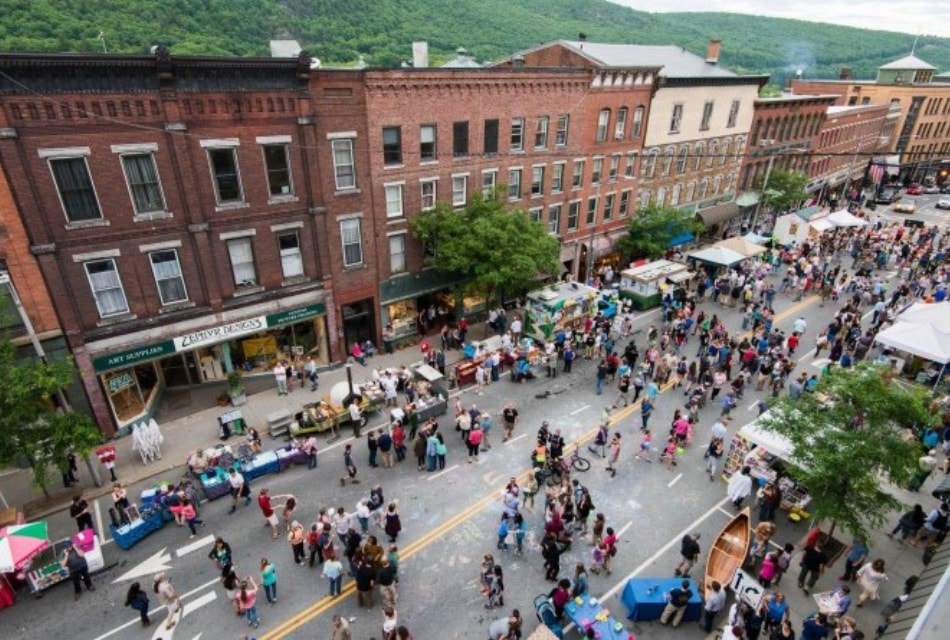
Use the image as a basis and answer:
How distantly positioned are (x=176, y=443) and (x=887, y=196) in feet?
264

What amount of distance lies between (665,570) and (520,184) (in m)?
21.6

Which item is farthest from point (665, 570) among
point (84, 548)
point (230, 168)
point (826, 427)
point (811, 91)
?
point (811, 91)

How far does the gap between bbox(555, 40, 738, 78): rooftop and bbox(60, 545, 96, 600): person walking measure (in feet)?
107

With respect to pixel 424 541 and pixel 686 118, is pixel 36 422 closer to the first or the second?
pixel 424 541

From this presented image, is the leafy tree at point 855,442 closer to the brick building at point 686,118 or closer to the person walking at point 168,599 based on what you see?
the person walking at point 168,599

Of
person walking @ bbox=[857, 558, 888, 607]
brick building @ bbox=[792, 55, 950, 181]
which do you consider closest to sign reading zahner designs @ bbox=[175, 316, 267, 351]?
person walking @ bbox=[857, 558, 888, 607]

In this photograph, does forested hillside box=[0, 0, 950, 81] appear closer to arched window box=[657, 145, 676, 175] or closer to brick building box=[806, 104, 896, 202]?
arched window box=[657, 145, 676, 175]

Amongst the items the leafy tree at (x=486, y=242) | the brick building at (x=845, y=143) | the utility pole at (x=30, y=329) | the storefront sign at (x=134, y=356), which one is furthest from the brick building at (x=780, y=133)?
the utility pole at (x=30, y=329)

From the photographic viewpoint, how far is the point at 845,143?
199ft

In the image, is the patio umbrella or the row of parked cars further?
the row of parked cars

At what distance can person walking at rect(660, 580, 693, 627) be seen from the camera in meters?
12.5

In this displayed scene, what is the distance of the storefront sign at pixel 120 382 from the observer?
802 inches

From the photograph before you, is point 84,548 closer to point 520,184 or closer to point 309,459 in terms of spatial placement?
point 309,459

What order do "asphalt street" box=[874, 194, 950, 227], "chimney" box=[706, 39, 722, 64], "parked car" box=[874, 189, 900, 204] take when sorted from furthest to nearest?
"parked car" box=[874, 189, 900, 204]
"asphalt street" box=[874, 194, 950, 227]
"chimney" box=[706, 39, 722, 64]
